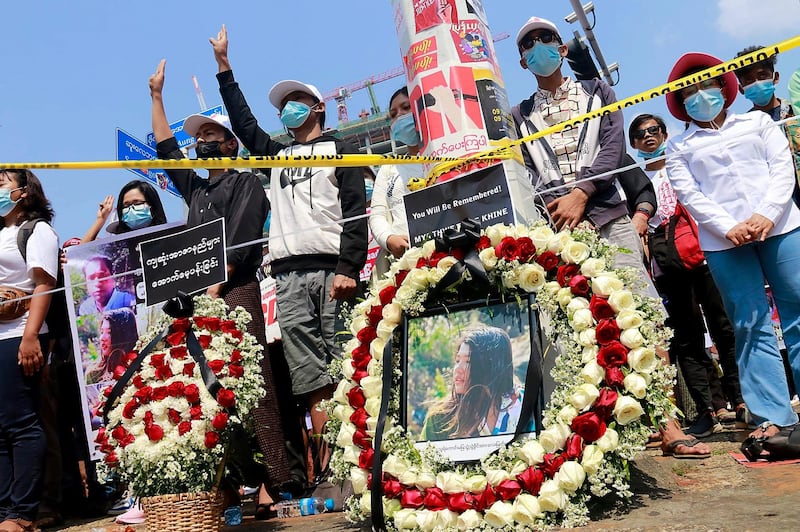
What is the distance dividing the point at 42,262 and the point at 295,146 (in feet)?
6.08

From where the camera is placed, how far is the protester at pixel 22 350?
4480 mm

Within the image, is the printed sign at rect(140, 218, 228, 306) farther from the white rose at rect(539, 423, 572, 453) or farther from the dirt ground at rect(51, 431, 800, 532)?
the white rose at rect(539, 423, 572, 453)

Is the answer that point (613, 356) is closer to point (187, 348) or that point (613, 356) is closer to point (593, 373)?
point (593, 373)

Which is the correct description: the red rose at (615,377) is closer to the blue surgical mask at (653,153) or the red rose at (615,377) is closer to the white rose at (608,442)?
the white rose at (608,442)

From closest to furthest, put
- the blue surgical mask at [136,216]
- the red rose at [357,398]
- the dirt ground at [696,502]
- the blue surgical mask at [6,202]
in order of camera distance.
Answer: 1. the dirt ground at [696,502]
2. the red rose at [357,398]
3. the blue surgical mask at [6,202]
4. the blue surgical mask at [136,216]

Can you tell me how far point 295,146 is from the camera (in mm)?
4773

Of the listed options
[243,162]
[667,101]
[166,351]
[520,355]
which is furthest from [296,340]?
[667,101]

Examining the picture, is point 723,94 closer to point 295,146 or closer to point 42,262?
point 295,146

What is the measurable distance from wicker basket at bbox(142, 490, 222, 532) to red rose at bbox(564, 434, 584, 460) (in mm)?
1662

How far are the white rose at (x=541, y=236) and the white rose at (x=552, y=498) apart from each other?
983 millimetres

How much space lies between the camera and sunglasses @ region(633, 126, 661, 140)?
6.06 meters

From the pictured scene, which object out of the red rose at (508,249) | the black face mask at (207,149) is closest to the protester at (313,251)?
the black face mask at (207,149)

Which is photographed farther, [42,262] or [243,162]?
[42,262]

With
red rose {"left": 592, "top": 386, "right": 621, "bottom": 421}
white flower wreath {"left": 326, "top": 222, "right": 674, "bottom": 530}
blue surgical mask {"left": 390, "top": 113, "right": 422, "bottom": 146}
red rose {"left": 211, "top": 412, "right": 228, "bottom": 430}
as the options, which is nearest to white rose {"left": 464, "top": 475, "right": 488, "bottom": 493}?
white flower wreath {"left": 326, "top": 222, "right": 674, "bottom": 530}
